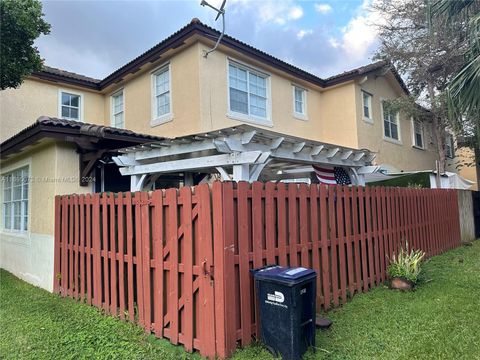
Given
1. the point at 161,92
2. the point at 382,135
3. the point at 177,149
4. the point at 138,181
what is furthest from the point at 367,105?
the point at 138,181

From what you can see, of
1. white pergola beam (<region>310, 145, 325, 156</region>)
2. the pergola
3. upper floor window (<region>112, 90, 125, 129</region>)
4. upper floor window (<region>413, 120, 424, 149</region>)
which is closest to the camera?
the pergola

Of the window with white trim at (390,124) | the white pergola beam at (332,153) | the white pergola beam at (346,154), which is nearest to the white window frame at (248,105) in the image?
the white pergola beam at (346,154)

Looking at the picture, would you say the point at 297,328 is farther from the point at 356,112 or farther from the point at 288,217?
the point at 356,112

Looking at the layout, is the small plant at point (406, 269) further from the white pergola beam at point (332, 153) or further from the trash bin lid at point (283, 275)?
the trash bin lid at point (283, 275)

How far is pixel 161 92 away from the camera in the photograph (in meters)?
Answer: 12.1

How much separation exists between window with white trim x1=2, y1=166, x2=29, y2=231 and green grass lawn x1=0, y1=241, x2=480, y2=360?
333 cm

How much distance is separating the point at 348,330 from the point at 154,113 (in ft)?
32.3

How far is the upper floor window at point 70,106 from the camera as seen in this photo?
1403 centimetres

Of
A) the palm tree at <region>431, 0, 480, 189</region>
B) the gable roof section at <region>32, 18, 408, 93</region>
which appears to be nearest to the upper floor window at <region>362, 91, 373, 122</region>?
the gable roof section at <region>32, 18, 408, 93</region>

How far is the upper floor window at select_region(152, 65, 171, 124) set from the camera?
38.7 feet

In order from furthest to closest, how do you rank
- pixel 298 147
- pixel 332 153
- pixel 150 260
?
pixel 332 153, pixel 298 147, pixel 150 260

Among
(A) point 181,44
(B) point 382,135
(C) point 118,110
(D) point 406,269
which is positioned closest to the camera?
(D) point 406,269

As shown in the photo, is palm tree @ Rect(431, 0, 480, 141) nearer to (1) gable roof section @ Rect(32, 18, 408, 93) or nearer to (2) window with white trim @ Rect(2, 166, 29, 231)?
(1) gable roof section @ Rect(32, 18, 408, 93)

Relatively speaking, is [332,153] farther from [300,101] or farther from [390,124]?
[390,124]
